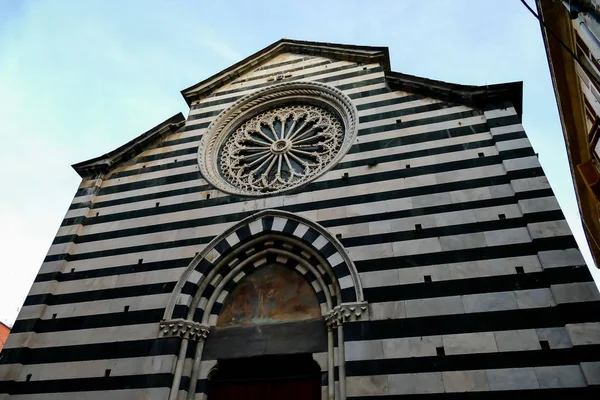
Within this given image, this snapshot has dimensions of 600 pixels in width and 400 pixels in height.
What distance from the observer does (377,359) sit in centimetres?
579

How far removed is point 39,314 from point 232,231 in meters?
3.87

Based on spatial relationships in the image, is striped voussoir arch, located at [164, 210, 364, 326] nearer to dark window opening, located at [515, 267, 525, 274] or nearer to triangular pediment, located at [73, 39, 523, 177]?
dark window opening, located at [515, 267, 525, 274]

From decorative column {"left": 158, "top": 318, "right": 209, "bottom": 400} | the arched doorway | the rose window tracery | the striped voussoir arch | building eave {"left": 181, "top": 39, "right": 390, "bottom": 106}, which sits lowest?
the arched doorway

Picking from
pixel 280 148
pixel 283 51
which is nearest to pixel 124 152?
pixel 280 148

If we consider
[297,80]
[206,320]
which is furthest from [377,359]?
[297,80]

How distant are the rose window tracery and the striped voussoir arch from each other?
117cm

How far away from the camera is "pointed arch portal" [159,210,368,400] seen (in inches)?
260

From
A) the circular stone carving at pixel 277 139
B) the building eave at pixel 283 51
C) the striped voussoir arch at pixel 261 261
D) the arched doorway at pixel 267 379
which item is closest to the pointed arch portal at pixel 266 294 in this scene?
the striped voussoir arch at pixel 261 261

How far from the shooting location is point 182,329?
6852 millimetres

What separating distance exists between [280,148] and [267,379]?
5087mm

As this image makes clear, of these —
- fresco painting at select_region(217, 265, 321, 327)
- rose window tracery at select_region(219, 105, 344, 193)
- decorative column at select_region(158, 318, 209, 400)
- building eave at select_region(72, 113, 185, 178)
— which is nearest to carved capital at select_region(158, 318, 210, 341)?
decorative column at select_region(158, 318, 209, 400)

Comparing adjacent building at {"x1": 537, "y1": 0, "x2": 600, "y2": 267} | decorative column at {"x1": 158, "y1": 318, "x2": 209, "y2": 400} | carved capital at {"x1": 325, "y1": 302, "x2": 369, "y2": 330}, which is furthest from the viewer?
decorative column at {"x1": 158, "y1": 318, "x2": 209, "y2": 400}

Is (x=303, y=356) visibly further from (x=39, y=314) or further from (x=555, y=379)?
(x=39, y=314)

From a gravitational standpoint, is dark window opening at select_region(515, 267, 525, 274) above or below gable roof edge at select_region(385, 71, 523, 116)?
below
